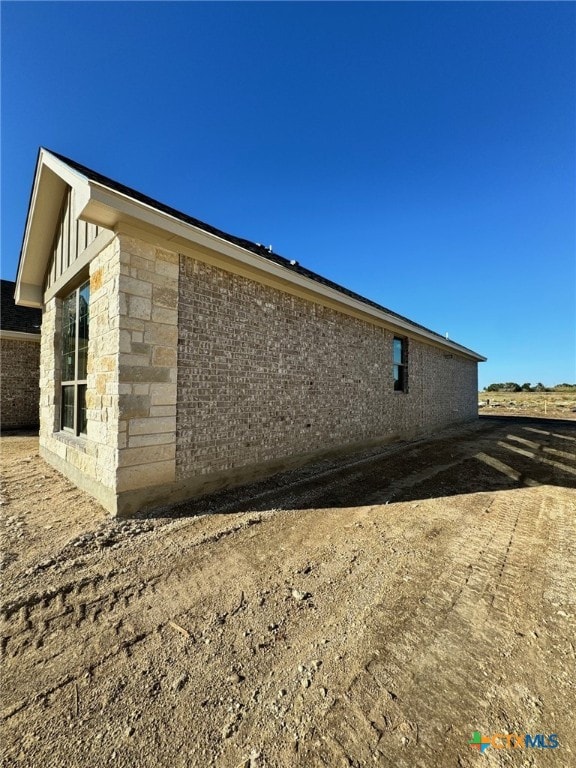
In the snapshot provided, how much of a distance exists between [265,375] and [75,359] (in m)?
3.70

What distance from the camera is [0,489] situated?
17.6 ft

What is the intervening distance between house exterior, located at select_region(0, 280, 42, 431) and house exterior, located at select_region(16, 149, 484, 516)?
6069mm

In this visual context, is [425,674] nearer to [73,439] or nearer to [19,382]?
[73,439]

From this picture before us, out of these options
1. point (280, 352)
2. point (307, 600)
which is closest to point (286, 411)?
point (280, 352)

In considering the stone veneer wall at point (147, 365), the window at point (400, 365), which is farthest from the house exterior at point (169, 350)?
the window at point (400, 365)

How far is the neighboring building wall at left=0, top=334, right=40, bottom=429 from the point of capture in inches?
482

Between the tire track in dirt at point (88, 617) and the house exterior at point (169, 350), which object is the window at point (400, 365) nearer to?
the house exterior at point (169, 350)

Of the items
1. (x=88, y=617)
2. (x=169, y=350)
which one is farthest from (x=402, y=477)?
(x=88, y=617)

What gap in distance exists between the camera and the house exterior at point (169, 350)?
14.5ft

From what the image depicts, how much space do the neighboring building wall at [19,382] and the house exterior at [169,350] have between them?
6.15 meters

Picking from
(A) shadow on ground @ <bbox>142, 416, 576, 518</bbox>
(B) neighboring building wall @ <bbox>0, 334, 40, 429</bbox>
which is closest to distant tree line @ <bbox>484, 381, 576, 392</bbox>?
(A) shadow on ground @ <bbox>142, 416, 576, 518</bbox>

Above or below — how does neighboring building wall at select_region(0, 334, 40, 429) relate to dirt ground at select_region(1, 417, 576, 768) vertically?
above

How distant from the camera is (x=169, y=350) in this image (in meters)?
4.78

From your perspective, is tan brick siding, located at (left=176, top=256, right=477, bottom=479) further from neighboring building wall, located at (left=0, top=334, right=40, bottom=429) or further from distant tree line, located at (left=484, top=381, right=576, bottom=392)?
distant tree line, located at (left=484, top=381, right=576, bottom=392)
